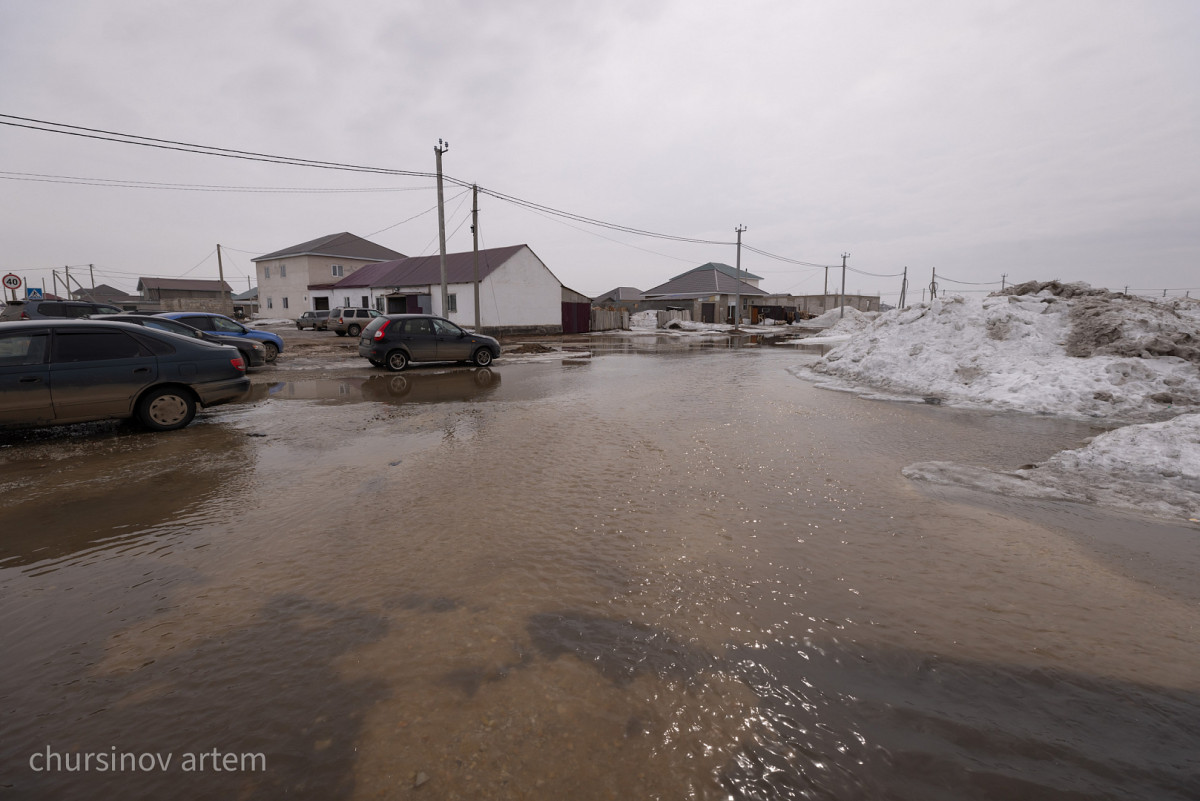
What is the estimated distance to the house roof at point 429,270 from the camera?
1314 inches

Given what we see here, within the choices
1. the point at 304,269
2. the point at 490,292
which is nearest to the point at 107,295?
the point at 304,269

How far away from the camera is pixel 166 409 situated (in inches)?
297

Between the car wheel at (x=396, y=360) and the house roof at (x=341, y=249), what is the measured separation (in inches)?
1725

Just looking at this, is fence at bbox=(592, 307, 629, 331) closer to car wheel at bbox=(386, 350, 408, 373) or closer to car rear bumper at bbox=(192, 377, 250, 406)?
car wheel at bbox=(386, 350, 408, 373)

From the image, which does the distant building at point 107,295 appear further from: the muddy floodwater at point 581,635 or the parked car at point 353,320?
the muddy floodwater at point 581,635

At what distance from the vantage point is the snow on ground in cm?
543

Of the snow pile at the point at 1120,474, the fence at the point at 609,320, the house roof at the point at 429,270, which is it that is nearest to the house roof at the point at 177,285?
the house roof at the point at 429,270

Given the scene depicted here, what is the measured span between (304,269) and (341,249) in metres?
4.30

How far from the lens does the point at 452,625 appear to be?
2.97 m

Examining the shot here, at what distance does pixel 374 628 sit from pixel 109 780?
1121 mm

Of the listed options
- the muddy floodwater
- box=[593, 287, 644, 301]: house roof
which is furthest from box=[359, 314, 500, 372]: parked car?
box=[593, 287, 644, 301]: house roof

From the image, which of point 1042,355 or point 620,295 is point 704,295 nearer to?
point 620,295

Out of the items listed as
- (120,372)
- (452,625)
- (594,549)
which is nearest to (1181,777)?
(594,549)

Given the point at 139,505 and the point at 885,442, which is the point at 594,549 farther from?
the point at 885,442
